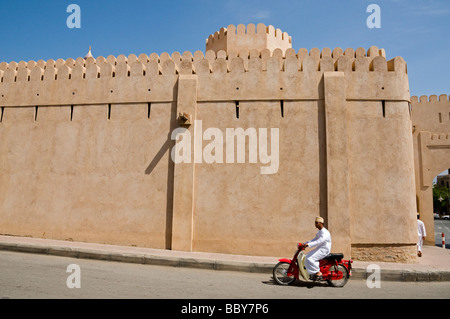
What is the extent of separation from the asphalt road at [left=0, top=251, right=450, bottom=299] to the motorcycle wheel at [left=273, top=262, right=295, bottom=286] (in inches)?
4.9

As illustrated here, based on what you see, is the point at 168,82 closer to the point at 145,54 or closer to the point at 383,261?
the point at 145,54

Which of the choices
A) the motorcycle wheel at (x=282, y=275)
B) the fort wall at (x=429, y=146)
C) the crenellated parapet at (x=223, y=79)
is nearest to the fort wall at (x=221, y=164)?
the crenellated parapet at (x=223, y=79)

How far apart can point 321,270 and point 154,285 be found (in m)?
2.99

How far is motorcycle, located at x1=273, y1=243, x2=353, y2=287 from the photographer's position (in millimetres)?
6148

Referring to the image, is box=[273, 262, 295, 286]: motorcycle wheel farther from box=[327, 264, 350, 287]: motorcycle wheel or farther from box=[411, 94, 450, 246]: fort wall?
box=[411, 94, 450, 246]: fort wall

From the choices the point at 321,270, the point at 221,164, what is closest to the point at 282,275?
the point at 321,270

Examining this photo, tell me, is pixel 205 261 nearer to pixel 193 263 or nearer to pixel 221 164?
pixel 193 263

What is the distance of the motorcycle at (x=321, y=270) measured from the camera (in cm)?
615

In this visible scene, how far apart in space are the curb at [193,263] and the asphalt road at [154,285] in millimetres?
A: 146

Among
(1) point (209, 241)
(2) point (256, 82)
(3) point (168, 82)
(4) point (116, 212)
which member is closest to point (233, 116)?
(2) point (256, 82)

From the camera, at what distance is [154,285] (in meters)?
5.64

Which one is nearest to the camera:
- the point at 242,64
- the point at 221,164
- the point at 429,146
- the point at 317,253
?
the point at 317,253

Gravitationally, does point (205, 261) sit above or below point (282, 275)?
above

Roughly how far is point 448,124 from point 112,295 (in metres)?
18.1
